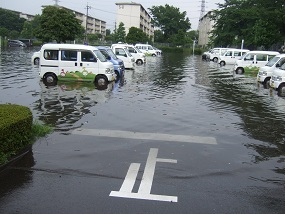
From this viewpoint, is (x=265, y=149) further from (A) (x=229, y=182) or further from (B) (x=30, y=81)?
(B) (x=30, y=81)

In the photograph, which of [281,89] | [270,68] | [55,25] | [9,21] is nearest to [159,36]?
[9,21]

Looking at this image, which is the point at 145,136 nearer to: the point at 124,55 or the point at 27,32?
the point at 124,55

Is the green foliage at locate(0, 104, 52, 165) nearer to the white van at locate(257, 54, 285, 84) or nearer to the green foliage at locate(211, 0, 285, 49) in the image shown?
the white van at locate(257, 54, 285, 84)

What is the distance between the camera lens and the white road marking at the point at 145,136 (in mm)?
7695

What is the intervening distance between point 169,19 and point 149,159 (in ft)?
268

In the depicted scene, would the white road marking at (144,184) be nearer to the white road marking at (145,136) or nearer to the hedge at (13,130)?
the white road marking at (145,136)

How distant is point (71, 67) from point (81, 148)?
30.6 feet

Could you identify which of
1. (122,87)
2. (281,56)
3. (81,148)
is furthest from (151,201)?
(281,56)

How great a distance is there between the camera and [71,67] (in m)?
15.6

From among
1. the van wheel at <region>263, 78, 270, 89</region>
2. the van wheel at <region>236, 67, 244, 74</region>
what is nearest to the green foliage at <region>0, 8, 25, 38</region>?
the van wheel at <region>236, 67, 244, 74</region>

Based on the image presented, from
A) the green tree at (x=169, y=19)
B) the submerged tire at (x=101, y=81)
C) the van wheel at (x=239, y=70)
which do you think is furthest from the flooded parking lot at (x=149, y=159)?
the green tree at (x=169, y=19)

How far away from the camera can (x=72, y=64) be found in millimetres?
15500

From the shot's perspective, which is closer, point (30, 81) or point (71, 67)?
point (71, 67)

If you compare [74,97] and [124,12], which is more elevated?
[124,12]
